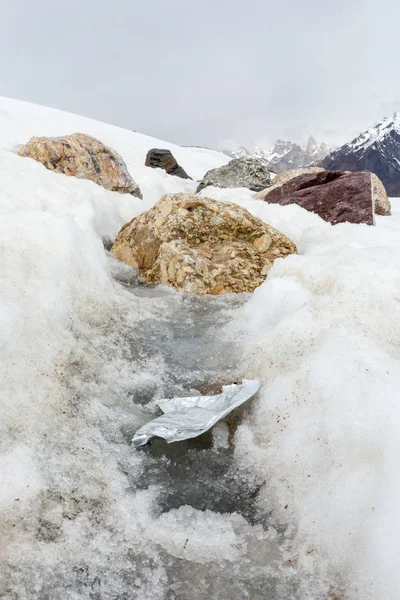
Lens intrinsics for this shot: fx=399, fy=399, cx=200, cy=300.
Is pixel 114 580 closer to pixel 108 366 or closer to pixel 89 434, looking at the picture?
pixel 89 434

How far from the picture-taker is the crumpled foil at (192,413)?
2.56m

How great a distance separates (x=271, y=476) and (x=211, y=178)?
12968 mm

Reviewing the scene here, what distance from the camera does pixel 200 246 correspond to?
5.70 meters

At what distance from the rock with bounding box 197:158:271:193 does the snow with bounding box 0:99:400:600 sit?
32.0 feet

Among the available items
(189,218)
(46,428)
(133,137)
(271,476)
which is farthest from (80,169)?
(133,137)

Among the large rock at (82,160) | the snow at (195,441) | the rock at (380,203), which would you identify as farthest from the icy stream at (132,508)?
the rock at (380,203)

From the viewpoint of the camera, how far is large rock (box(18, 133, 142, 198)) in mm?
8992

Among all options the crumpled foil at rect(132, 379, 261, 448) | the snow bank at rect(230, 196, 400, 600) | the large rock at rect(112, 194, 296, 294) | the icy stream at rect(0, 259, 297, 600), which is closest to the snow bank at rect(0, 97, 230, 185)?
the large rock at rect(112, 194, 296, 294)

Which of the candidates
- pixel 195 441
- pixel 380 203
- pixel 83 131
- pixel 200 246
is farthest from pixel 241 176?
pixel 83 131

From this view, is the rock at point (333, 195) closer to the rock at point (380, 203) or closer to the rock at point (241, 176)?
the rock at point (380, 203)

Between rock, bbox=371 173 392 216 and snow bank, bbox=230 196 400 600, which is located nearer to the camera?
snow bank, bbox=230 196 400 600

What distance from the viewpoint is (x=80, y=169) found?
9.03m

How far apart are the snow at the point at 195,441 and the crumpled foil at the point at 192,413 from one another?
0.09 metres

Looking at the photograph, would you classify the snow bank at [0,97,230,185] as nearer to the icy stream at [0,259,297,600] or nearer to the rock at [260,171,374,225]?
the rock at [260,171,374,225]
